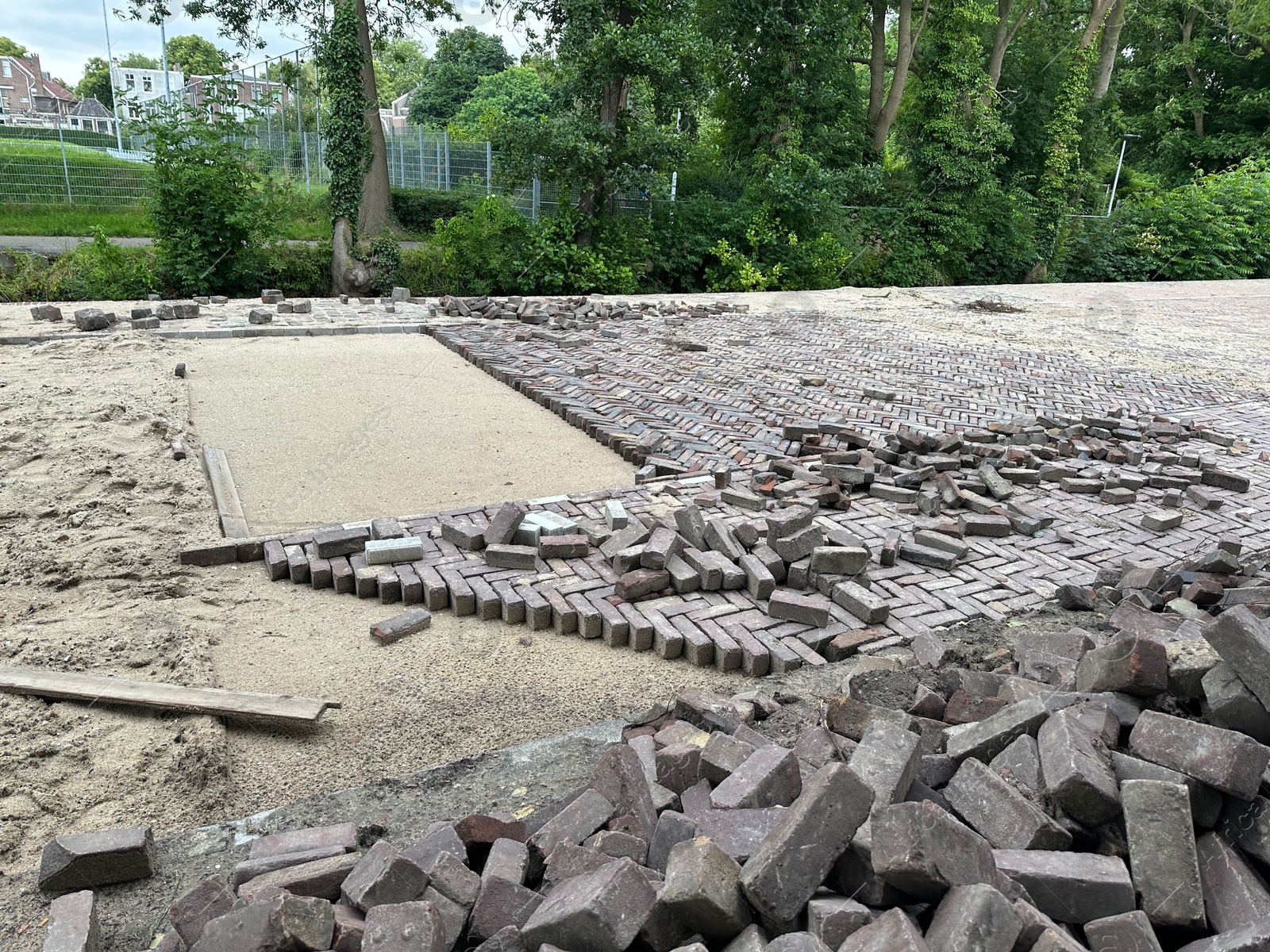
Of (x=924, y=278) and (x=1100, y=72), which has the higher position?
(x=1100, y=72)

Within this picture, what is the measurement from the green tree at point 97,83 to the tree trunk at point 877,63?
8228 cm

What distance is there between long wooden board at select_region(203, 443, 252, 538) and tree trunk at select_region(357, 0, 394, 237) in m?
12.0

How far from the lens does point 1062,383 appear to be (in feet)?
34.4

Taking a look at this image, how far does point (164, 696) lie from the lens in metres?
3.59

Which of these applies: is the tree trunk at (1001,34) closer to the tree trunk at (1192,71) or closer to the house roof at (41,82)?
the tree trunk at (1192,71)

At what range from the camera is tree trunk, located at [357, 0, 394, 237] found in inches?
679

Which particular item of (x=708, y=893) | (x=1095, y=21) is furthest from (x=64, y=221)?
(x=1095, y=21)

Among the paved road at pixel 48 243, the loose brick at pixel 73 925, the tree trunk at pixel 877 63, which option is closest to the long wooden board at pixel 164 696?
the loose brick at pixel 73 925

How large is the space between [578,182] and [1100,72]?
20013mm

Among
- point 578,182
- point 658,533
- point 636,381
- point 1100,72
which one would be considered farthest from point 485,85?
point 658,533

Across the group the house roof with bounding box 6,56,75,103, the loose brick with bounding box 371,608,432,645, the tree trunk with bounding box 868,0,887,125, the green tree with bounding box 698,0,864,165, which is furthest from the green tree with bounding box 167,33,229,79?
the house roof with bounding box 6,56,75,103

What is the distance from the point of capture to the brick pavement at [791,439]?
4602mm

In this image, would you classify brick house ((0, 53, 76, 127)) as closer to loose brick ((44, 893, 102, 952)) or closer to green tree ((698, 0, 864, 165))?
green tree ((698, 0, 864, 165))

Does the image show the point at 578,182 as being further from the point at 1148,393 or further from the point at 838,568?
the point at 838,568
